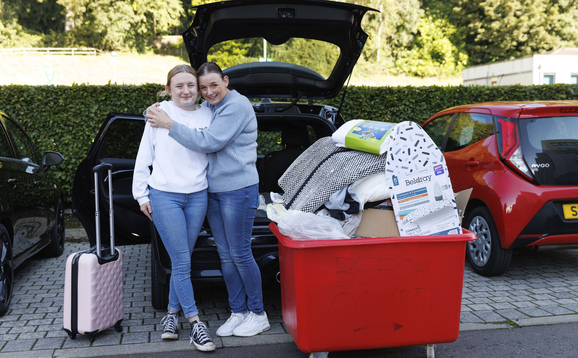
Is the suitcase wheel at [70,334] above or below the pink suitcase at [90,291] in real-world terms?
below

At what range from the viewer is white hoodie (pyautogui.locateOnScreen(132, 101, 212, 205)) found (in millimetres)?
3572

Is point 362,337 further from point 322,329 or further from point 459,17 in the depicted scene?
point 459,17

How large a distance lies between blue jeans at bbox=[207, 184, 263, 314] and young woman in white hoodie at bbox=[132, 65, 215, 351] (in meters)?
0.14

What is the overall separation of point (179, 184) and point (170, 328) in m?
1.03

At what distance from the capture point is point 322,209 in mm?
3514

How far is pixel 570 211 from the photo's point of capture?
16.6 ft

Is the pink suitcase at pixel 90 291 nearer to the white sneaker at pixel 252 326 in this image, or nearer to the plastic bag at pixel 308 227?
the white sneaker at pixel 252 326

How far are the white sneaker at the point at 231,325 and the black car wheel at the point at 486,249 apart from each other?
2567 mm

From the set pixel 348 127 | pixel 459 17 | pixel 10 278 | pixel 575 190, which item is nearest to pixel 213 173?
pixel 348 127

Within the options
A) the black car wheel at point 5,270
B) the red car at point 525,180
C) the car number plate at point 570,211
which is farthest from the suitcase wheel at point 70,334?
the car number plate at point 570,211

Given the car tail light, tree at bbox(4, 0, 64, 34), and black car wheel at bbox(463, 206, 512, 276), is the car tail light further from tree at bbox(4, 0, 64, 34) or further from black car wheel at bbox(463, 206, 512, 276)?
tree at bbox(4, 0, 64, 34)

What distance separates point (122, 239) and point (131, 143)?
1.08 meters

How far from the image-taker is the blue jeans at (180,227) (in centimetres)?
360

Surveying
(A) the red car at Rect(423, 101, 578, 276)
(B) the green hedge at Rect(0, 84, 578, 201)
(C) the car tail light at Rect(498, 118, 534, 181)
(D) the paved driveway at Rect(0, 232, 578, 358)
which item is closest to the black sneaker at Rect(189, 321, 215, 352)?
(D) the paved driveway at Rect(0, 232, 578, 358)
